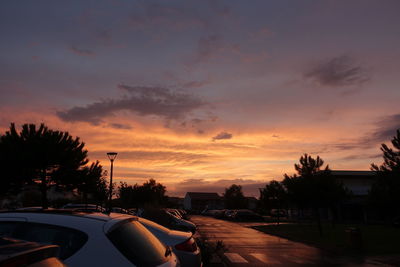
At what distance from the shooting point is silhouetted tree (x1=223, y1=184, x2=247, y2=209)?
88494mm

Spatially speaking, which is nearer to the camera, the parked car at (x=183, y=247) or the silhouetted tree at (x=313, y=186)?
the parked car at (x=183, y=247)

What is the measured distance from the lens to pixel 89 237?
132 inches

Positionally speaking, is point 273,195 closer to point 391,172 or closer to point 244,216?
point 244,216

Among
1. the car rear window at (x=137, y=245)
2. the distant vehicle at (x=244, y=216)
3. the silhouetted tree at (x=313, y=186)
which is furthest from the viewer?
the distant vehicle at (x=244, y=216)

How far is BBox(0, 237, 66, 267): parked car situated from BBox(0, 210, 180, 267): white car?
3.19ft

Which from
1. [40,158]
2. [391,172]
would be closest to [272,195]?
[391,172]

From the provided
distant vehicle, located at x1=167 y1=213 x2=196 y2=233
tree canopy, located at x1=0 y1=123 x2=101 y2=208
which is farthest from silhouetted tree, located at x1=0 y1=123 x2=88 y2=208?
distant vehicle, located at x1=167 y1=213 x2=196 y2=233

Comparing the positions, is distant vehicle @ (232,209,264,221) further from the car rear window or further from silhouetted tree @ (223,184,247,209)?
the car rear window

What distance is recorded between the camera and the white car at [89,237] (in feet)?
10.6

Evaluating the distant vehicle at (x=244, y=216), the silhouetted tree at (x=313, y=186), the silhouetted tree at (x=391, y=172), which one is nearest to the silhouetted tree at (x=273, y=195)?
the distant vehicle at (x=244, y=216)

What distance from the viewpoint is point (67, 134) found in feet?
112

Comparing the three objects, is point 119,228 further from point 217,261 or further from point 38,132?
point 38,132

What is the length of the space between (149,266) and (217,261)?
28.4 ft

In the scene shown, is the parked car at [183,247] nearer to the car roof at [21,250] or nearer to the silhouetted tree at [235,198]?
the car roof at [21,250]
